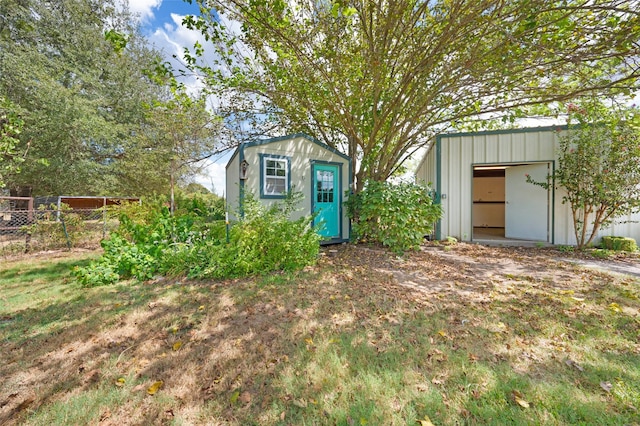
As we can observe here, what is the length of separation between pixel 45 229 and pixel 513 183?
41.8 feet

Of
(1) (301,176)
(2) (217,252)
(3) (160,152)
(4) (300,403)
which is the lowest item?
(4) (300,403)

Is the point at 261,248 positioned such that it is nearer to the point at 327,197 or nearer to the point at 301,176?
the point at 301,176

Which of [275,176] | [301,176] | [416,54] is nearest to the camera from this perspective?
[416,54]

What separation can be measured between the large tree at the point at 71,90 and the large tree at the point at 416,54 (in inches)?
220

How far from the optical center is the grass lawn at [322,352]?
169cm

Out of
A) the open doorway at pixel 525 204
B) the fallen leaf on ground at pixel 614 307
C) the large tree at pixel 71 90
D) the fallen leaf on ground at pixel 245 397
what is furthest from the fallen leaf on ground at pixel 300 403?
the large tree at pixel 71 90

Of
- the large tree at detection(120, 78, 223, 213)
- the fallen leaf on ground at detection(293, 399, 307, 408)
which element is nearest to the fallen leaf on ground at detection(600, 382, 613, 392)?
the fallen leaf on ground at detection(293, 399, 307, 408)

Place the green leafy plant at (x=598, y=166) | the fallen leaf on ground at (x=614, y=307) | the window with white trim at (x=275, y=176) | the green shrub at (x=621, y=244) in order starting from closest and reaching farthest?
the fallen leaf on ground at (x=614, y=307), the green leafy plant at (x=598, y=166), the green shrub at (x=621, y=244), the window with white trim at (x=275, y=176)

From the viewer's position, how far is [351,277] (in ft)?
14.3

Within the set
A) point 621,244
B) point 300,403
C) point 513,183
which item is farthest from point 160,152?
point 621,244

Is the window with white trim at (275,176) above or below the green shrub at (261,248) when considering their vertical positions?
above

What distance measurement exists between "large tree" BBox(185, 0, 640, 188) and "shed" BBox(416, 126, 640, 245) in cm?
112

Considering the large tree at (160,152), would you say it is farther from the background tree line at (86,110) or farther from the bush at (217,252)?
the bush at (217,252)

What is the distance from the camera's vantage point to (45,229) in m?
6.22
